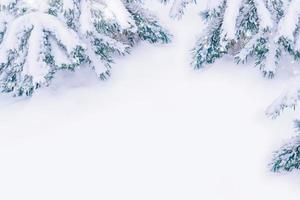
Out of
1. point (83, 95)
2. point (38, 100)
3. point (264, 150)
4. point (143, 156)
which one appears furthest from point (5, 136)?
point (264, 150)

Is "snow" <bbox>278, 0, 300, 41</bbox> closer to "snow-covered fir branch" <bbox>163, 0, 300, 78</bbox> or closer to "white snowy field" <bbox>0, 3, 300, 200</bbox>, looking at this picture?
"snow-covered fir branch" <bbox>163, 0, 300, 78</bbox>

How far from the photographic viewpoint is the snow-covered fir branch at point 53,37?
24.5ft

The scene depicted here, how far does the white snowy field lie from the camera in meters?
6.03

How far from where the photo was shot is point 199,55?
7805 millimetres

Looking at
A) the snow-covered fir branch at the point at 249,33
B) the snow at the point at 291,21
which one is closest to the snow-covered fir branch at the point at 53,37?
the snow-covered fir branch at the point at 249,33

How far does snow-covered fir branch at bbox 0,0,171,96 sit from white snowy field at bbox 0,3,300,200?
17.1 inches

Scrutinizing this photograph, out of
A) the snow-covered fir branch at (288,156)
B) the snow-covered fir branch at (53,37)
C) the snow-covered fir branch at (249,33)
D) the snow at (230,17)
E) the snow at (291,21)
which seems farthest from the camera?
the snow-covered fir branch at (53,37)

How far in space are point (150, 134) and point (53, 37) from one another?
7.36 feet

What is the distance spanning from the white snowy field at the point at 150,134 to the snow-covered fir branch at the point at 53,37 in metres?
0.44

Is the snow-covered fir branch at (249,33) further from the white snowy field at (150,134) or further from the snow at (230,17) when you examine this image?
the white snowy field at (150,134)

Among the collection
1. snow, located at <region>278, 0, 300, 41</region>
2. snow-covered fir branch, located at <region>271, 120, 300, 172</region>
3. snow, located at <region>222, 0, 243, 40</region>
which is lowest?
Answer: snow-covered fir branch, located at <region>271, 120, 300, 172</region>

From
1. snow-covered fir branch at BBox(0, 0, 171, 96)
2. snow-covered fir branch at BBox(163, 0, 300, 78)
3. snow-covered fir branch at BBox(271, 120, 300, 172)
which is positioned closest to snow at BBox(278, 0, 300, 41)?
snow-covered fir branch at BBox(163, 0, 300, 78)

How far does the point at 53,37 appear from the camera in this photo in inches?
302

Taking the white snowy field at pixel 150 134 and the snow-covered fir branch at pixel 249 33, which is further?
the snow-covered fir branch at pixel 249 33
